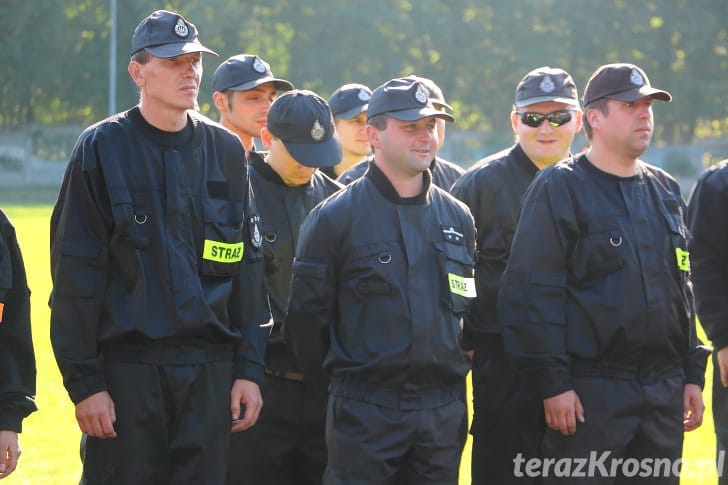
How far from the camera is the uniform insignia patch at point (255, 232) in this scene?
200 inches

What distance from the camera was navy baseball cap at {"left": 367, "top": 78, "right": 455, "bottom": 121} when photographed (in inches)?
203

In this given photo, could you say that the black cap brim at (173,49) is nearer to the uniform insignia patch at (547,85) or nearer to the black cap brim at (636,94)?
the black cap brim at (636,94)

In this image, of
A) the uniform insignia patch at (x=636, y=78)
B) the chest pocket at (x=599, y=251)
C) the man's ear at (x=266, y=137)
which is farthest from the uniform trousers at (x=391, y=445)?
the man's ear at (x=266, y=137)

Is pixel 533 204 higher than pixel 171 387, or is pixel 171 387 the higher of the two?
pixel 533 204

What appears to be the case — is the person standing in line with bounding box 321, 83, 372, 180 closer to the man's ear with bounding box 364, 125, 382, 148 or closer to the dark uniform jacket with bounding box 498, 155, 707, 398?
the man's ear with bounding box 364, 125, 382, 148

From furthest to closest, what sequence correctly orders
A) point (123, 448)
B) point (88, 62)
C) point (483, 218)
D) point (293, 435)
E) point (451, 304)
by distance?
point (88, 62)
point (483, 218)
point (293, 435)
point (451, 304)
point (123, 448)

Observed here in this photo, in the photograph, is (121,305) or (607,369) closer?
(121,305)

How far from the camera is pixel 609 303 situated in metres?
5.16

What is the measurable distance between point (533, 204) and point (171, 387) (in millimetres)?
1792

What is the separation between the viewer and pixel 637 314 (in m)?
5.16

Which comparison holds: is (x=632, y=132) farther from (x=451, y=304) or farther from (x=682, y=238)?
(x=451, y=304)

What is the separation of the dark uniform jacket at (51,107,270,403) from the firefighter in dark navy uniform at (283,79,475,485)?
0.40 m

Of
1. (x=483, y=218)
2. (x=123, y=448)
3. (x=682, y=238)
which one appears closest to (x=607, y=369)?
(x=682, y=238)

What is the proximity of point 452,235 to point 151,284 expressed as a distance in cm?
131
